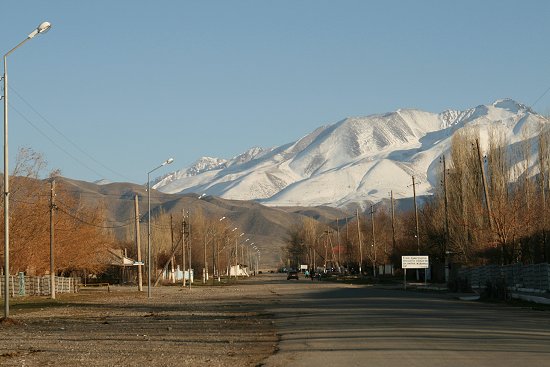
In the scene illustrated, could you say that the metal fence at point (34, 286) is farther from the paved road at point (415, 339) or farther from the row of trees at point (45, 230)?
the paved road at point (415, 339)

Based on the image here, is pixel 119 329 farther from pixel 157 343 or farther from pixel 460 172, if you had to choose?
pixel 460 172

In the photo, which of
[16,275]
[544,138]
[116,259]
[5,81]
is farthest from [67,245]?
[5,81]

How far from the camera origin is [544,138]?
220ft

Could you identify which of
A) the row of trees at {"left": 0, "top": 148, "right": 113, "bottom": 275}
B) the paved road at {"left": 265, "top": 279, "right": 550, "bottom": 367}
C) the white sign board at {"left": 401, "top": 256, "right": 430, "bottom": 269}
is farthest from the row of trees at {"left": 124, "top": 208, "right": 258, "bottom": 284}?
the paved road at {"left": 265, "top": 279, "right": 550, "bottom": 367}

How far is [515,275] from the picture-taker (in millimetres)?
48344

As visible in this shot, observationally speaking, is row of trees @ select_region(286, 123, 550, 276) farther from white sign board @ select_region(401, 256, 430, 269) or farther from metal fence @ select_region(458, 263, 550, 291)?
white sign board @ select_region(401, 256, 430, 269)

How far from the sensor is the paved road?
50.6 ft

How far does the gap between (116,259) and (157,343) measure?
83093mm

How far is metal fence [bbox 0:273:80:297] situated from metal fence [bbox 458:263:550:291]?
29.0 meters

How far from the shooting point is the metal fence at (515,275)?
42.6 metres

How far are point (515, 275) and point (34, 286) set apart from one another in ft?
108

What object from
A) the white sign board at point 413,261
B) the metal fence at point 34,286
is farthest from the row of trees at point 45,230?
the white sign board at point 413,261

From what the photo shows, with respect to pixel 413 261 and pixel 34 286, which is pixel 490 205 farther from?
A: pixel 34 286

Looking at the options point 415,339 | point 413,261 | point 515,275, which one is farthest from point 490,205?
point 415,339
